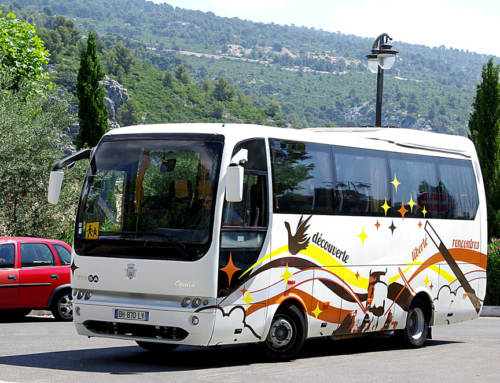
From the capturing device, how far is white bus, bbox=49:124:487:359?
1074 centimetres

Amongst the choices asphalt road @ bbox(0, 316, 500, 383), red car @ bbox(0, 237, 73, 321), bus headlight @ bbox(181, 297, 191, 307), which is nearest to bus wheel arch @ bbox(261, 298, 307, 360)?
asphalt road @ bbox(0, 316, 500, 383)

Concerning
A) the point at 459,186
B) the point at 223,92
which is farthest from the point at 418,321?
the point at 223,92

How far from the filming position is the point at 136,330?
10891mm

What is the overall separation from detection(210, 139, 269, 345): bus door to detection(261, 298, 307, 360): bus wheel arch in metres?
0.46

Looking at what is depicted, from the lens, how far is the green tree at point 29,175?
81.9 ft

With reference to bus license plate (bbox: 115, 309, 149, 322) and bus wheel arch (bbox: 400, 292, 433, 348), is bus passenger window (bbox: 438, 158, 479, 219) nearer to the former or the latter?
bus wheel arch (bbox: 400, 292, 433, 348)

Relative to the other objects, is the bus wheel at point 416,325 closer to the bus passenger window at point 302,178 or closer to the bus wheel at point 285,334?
the bus passenger window at point 302,178

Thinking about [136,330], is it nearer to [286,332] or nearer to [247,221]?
[247,221]

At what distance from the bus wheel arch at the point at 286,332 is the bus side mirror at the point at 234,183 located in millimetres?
2100

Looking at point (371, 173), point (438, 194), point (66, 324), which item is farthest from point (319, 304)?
point (66, 324)

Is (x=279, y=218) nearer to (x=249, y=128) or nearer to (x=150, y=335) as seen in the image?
(x=249, y=128)

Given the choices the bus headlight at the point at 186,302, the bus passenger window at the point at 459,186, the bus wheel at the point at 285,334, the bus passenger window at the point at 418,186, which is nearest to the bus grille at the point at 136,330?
the bus headlight at the point at 186,302

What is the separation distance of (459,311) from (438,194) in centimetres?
219

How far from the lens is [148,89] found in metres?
140
